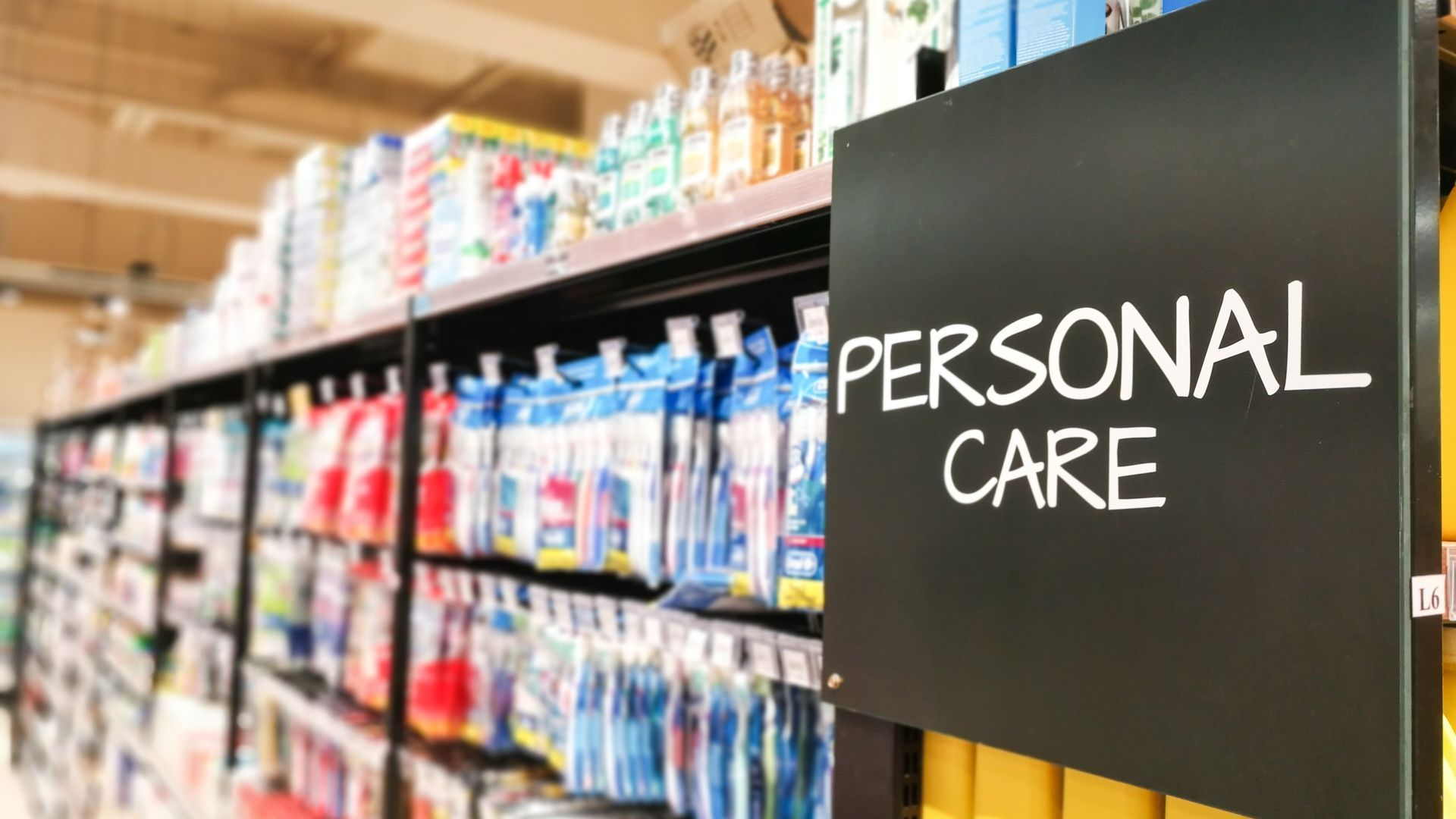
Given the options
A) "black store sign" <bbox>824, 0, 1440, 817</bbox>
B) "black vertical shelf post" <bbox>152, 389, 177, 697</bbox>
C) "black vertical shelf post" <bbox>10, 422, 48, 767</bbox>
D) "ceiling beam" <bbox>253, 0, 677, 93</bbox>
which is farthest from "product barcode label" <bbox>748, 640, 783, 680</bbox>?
"black vertical shelf post" <bbox>10, 422, 48, 767</bbox>

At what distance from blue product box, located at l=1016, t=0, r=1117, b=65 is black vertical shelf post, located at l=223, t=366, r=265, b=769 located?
276 centimetres

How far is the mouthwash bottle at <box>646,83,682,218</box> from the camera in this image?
1.60 metres

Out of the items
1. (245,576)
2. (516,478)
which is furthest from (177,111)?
(516,478)

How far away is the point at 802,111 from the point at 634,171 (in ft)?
0.99

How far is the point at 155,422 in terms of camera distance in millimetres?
5457

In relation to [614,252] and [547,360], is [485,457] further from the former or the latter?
[614,252]

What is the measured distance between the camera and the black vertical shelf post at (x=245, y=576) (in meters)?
3.24

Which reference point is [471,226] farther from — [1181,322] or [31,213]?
[31,213]

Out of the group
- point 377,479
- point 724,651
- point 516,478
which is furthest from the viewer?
point 377,479

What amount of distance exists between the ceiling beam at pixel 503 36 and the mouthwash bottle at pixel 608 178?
7.99 feet

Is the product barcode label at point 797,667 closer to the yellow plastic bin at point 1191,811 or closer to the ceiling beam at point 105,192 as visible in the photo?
the yellow plastic bin at point 1191,811

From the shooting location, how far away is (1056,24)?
1055 mm

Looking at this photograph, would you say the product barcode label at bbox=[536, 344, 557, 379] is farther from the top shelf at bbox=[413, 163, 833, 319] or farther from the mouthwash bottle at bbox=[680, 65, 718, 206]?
the mouthwash bottle at bbox=[680, 65, 718, 206]

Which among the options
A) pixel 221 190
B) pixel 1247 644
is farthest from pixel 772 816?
pixel 221 190
